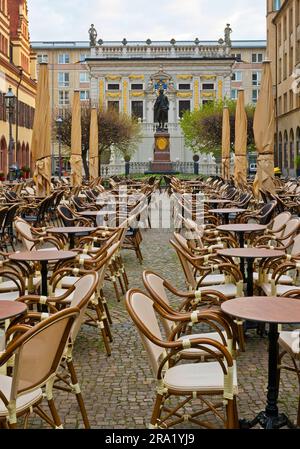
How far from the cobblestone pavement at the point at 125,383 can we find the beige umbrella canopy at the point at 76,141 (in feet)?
40.1

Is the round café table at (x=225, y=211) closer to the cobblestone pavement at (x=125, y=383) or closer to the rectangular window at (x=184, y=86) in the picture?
the cobblestone pavement at (x=125, y=383)

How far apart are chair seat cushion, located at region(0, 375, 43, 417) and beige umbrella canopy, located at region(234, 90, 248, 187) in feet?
51.0

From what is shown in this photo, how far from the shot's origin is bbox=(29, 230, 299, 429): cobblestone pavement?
4.57m

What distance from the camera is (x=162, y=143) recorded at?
42312mm

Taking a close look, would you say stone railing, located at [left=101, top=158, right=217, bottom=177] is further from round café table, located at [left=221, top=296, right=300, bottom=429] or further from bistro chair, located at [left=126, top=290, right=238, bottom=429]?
bistro chair, located at [left=126, top=290, right=238, bottom=429]

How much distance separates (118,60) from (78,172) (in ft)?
167

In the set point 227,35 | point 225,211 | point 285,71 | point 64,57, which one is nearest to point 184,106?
point 227,35

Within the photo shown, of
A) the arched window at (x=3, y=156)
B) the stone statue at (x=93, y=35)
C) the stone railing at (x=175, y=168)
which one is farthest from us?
the stone statue at (x=93, y=35)

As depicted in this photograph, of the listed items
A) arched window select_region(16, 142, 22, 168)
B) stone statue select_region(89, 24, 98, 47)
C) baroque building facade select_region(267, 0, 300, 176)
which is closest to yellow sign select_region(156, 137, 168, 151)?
baroque building facade select_region(267, 0, 300, 176)

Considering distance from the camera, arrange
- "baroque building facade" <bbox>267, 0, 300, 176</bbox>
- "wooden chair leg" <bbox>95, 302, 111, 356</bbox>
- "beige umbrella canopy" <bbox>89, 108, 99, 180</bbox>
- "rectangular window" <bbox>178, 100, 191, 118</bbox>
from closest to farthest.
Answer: "wooden chair leg" <bbox>95, 302, 111, 356</bbox> → "beige umbrella canopy" <bbox>89, 108, 99, 180</bbox> → "baroque building facade" <bbox>267, 0, 300, 176</bbox> → "rectangular window" <bbox>178, 100, 191, 118</bbox>

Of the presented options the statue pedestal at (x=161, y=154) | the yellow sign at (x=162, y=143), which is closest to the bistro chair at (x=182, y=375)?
the statue pedestal at (x=161, y=154)

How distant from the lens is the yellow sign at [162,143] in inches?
1658

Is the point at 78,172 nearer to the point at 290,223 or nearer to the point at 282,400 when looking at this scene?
the point at 290,223

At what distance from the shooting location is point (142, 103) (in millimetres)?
69250
